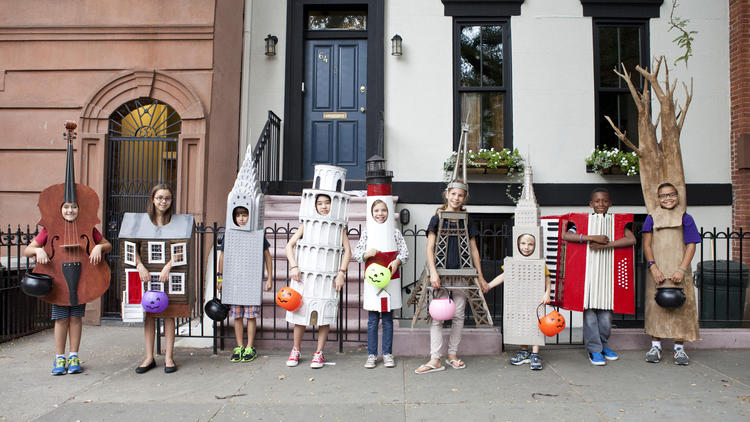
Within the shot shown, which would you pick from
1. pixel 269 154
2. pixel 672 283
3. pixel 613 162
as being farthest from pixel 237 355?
pixel 613 162

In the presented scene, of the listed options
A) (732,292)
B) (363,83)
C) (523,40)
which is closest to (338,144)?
(363,83)

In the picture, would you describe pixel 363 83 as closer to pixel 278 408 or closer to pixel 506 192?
pixel 506 192

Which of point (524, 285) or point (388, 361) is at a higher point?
point (524, 285)

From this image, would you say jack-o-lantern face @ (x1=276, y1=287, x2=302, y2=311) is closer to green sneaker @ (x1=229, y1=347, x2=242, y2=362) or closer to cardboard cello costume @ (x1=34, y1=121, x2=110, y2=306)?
green sneaker @ (x1=229, y1=347, x2=242, y2=362)

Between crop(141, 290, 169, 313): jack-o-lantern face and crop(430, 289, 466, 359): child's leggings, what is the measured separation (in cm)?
260

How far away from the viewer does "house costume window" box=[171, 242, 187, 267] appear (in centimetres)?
463

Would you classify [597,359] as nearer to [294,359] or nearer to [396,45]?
[294,359]

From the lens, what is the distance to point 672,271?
15.9 feet

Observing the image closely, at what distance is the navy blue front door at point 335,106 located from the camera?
818 centimetres

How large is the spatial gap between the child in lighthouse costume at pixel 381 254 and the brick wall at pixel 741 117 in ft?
19.9

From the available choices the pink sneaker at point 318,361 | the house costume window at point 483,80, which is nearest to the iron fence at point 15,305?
the pink sneaker at point 318,361

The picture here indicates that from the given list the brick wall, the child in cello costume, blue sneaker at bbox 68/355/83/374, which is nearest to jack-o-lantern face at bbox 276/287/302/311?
the child in cello costume

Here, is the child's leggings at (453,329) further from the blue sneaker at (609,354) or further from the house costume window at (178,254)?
the house costume window at (178,254)

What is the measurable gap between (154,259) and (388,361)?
8.19 ft
